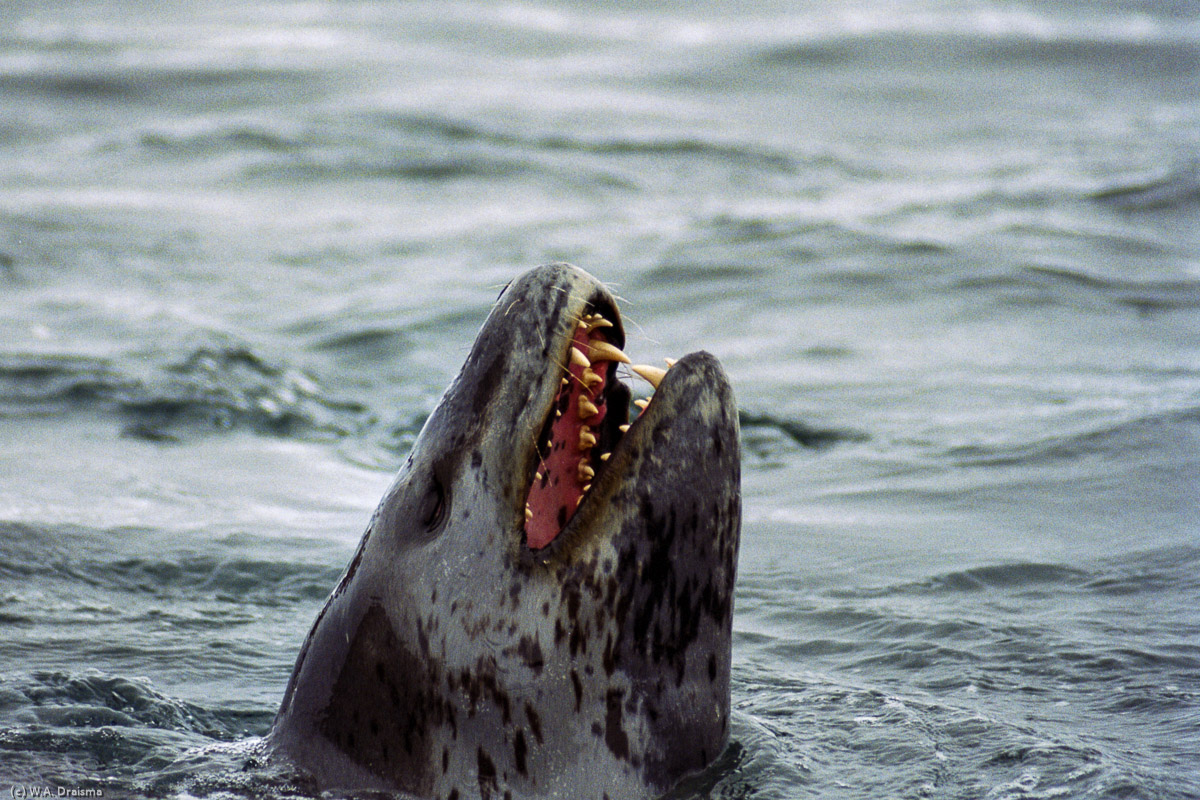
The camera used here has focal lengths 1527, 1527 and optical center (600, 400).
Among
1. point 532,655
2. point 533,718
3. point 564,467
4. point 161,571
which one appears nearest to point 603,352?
point 564,467

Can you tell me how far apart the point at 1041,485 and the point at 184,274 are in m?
7.18

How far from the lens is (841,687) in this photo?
15.4ft

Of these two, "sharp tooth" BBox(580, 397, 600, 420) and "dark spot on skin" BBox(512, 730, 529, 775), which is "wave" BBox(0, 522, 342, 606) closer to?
"sharp tooth" BBox(580, 397, 600, 420)

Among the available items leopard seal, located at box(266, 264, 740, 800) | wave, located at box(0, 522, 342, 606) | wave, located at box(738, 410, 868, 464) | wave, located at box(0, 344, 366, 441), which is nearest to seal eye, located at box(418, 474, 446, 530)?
leopard seal, located at box(266, 264, 740, 800)

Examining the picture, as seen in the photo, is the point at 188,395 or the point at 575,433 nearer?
the point at 575,433

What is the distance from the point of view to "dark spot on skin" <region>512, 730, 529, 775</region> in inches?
136

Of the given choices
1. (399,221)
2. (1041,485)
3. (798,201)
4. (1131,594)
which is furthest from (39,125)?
(1131,594)

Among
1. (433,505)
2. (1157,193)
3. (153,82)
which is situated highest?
(153,82)

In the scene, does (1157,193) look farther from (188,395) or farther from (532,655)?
(532,655)

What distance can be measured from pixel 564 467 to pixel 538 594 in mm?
387

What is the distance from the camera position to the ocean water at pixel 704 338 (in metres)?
4.59

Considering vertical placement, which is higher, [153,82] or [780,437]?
[153,82]

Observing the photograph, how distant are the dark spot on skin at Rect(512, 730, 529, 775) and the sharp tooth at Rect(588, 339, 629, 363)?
92 centimetres

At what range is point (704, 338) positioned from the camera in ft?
32.5
